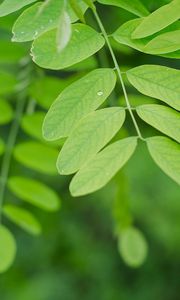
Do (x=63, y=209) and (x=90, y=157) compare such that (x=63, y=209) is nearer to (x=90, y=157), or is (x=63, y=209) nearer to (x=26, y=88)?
(x=26, y=88)

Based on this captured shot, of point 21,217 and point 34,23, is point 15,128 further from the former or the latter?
point 34,23

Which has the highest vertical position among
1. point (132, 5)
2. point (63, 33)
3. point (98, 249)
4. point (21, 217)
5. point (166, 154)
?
point (63, 33)

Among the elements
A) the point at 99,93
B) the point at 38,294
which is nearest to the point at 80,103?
the point at 99,93

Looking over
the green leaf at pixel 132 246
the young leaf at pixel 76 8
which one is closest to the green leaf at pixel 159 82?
the young leaf at pixel 76 8

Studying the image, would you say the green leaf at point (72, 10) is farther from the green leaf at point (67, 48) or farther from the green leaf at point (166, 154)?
the green leaf at point (166, 154)

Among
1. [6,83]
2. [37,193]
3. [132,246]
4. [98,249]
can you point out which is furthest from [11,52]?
[98,249]
